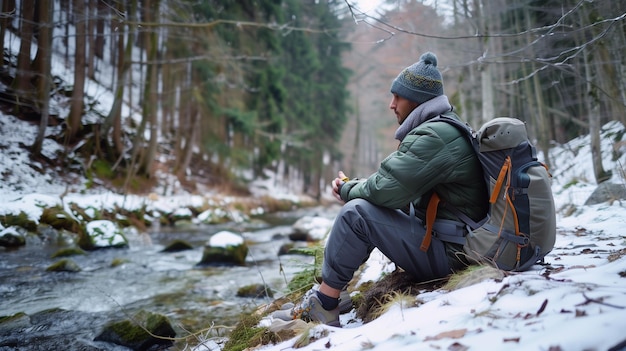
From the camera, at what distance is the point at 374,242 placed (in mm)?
2404

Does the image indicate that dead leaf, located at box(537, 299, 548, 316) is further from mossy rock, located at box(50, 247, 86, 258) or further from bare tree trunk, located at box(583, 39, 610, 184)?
mossy rock, located at box(50, 247, 86, 258)

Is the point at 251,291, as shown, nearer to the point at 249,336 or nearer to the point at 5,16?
the point at 249,336

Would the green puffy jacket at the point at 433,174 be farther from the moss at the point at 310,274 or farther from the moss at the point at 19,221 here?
the moss at the point at 19,221

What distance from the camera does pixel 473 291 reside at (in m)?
1.92

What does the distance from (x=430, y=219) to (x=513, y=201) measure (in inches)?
18.2

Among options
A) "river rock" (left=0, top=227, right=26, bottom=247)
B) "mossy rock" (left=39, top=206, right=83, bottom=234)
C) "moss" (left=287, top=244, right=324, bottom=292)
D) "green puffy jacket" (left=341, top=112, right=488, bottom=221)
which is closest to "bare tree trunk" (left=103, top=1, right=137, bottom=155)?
"mossy rock" (left=39, top=206, right=83, bottom=234)

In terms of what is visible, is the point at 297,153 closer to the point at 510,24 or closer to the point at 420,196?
the point at 510,24

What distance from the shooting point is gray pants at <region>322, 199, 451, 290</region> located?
2.36 meters

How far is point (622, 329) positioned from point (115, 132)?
459 inches

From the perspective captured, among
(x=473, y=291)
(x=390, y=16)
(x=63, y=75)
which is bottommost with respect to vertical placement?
(x=473, y=291)

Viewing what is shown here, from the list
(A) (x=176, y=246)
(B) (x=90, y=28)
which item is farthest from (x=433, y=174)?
(A) (x=176, y=246)

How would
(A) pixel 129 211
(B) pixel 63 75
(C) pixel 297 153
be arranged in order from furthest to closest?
(C) pixel 297 153
(A) pixel 129 211
(B) pixel 63 75

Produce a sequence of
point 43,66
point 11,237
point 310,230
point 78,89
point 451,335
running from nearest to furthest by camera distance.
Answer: point 451,335
point 43,66
point 11,237
point 78,89
point 310,230

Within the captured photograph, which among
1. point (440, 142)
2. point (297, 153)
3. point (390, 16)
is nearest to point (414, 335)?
point (440, 142)
